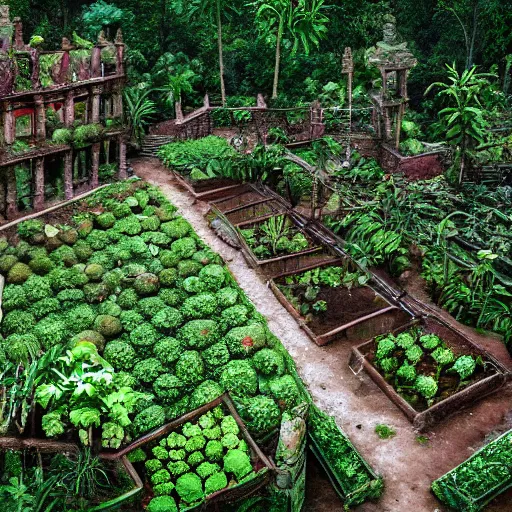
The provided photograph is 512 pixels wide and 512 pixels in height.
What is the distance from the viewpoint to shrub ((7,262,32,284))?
12492 mm

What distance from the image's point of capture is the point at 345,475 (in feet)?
30.1

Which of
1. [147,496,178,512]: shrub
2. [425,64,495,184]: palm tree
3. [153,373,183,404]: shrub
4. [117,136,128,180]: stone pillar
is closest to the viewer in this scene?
[147,496,178,512]: shrub

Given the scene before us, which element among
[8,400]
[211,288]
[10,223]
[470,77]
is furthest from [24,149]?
[470,77]

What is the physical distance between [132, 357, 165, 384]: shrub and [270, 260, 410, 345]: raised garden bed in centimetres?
284

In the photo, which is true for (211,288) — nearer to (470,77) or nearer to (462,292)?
(462,292)

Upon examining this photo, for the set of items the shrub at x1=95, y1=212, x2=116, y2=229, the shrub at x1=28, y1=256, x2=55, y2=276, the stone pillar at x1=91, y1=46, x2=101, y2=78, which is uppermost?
the stone pillar at x1=91, y1=46, x2=101, y2=78

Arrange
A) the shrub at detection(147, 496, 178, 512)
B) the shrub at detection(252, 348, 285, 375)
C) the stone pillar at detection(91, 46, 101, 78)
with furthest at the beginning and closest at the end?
the stone pillar at detection(91, 46, 101, 78) < the shrub at detection(252, 348, 285, 375) < the shrub at detection(147, 496, 178, 512)

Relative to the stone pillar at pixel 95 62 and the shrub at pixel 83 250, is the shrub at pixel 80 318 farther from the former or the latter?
the stone pillar at pixel 95 62

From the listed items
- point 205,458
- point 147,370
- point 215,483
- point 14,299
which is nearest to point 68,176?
point 14,299

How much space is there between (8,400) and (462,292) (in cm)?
810

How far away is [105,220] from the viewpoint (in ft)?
46.7

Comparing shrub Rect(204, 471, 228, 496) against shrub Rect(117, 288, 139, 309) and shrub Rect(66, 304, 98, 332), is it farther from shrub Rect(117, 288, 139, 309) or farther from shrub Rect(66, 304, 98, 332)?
shrub Rect(117, 288, 139, 309)

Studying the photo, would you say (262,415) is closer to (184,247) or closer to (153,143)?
(184,247)

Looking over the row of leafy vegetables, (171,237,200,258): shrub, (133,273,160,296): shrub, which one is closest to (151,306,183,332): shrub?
the row of leafy vegetables
